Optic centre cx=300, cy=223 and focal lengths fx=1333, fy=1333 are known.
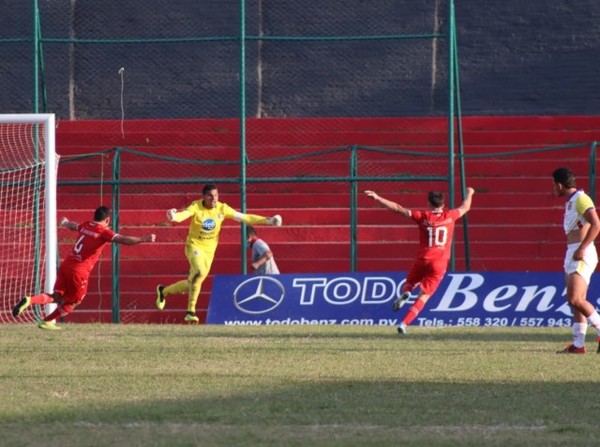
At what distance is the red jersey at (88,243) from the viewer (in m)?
17.4

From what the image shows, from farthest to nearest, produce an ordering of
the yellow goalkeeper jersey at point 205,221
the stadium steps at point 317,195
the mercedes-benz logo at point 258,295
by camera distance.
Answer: the stadium steps at point 317,195 < the mercedes-benz logo at point 258,295 < the yellow goalkeeper jersey at point 205,221

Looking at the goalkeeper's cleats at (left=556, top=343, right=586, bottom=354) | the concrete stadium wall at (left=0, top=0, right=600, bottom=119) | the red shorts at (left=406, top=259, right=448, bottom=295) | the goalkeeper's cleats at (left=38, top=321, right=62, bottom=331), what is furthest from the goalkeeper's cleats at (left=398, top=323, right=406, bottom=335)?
the concrete stadium wall at (left=0, top=0, right=600, bottom=119)

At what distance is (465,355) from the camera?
13891mm

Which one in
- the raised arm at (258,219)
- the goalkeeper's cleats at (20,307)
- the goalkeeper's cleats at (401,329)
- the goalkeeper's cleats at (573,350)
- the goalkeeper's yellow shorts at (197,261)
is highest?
the raised arm at (258,219)

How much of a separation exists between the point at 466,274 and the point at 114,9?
40.4 feet

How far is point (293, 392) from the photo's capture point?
10.5 metres

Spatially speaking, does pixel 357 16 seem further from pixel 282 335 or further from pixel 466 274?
pixel 282 335

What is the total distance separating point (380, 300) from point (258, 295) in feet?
6.25

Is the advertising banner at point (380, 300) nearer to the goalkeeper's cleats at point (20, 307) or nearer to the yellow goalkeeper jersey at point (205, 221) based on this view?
the yellow goalkeeper jersey at point (205, 221)

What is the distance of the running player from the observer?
13922 mm

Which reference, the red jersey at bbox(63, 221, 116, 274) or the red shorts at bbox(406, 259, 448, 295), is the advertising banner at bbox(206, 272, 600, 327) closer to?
the red shorts at bbox(406, 259, 448, 295)

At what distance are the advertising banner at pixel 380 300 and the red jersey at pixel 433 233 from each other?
2807 mm

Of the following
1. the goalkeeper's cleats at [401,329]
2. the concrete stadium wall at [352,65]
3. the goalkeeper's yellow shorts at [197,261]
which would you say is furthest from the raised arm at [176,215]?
the concrete stadium wall at [352,65]

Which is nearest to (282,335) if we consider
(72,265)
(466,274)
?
(72,265)
